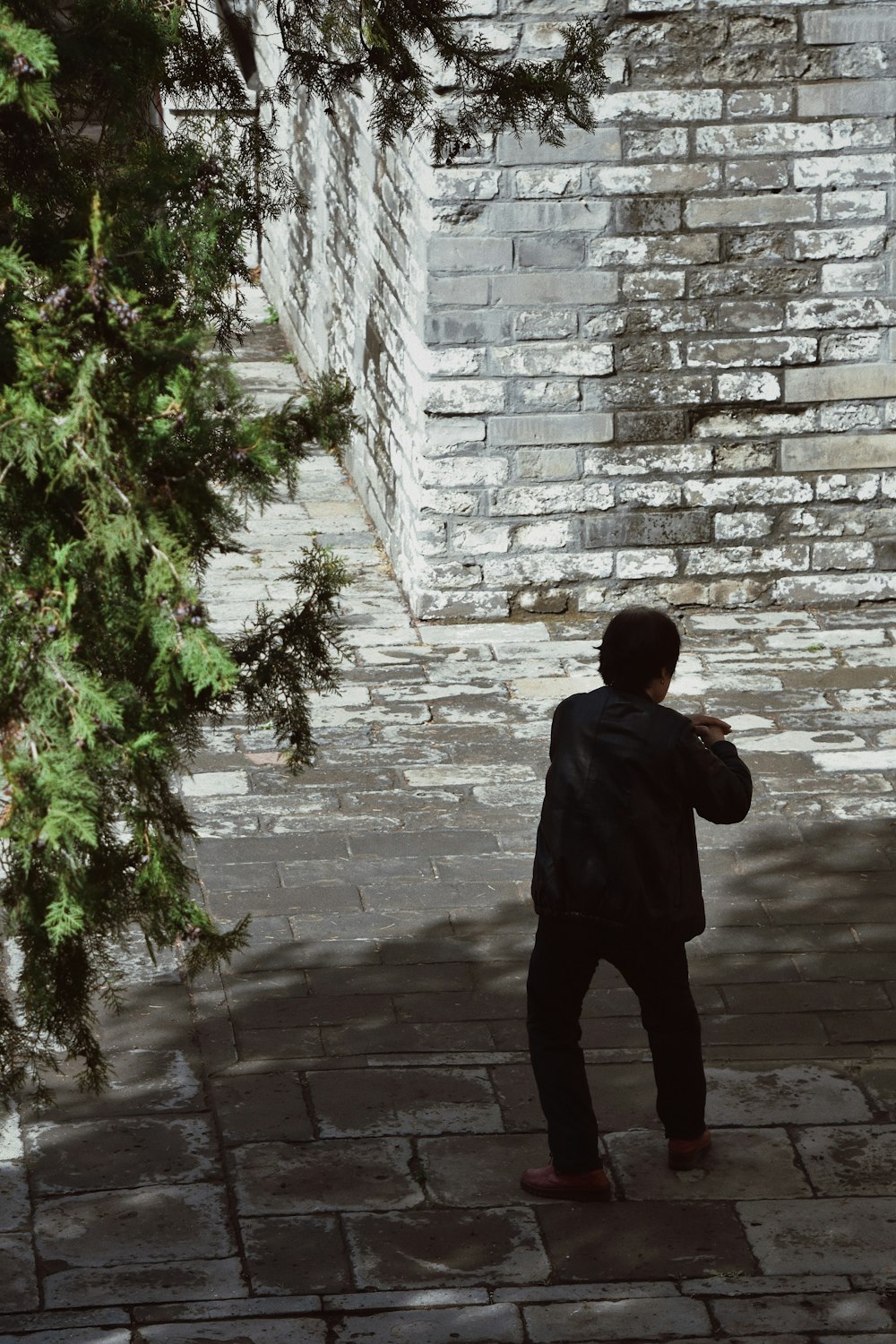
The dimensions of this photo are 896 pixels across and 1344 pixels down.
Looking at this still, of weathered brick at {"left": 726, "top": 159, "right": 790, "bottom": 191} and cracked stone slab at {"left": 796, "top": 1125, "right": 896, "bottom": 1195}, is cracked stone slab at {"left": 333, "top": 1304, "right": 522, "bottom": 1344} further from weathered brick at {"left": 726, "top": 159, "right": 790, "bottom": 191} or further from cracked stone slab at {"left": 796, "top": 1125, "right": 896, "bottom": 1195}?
weathered brick at {"left": 726, "top": 159, "right": 790, "bottom": 191}

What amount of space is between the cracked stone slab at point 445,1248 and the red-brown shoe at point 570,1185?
74mm

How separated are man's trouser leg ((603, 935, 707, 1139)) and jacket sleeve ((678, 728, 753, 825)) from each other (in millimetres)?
338

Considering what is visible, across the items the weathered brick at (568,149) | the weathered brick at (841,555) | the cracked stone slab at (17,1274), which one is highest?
the weathered brick at (568,149)

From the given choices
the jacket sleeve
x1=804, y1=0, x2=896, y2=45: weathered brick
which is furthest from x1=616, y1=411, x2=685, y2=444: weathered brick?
the jacket sleeve

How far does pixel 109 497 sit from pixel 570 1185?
91.7 inches

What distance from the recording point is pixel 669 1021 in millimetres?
4414

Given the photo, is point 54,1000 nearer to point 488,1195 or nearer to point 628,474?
point 488,1195

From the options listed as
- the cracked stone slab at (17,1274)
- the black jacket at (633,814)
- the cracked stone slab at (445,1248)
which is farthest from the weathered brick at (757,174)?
the cracked stone slab at (17,1274)

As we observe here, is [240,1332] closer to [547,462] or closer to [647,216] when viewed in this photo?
[547,462]

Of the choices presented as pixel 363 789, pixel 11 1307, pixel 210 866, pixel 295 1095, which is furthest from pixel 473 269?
pixel 11 1307

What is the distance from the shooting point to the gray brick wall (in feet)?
27.7

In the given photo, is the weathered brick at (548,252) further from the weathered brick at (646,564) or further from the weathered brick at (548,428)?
the weathered brick at (646,564)

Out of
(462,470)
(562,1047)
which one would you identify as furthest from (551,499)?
(562,1047)

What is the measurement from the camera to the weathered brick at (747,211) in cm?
860
